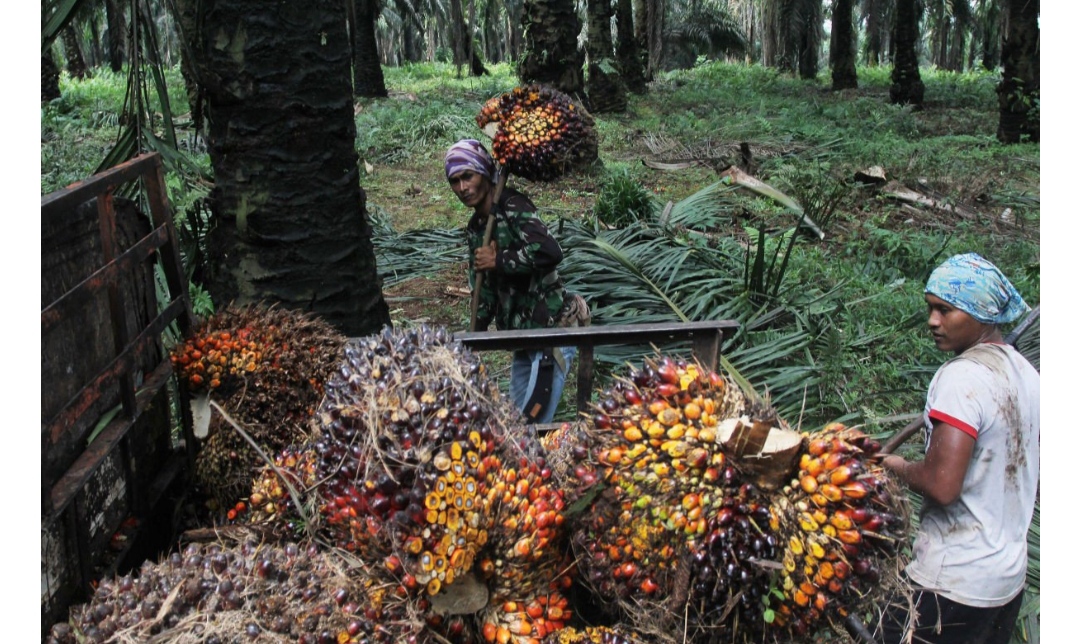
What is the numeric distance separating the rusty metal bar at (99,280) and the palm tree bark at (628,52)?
1489 cm

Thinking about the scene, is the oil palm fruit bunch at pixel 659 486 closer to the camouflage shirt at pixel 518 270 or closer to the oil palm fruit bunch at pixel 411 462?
the oil palm fruit bunch at pixel 411 462

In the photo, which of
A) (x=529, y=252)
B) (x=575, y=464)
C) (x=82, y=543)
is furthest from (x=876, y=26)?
(x=82, y=543)

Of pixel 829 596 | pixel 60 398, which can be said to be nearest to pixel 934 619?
pixel 829 596

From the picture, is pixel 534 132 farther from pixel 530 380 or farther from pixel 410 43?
pixel 410 43

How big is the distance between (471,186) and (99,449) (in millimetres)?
2098

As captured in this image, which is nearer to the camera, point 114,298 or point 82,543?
point 82,543

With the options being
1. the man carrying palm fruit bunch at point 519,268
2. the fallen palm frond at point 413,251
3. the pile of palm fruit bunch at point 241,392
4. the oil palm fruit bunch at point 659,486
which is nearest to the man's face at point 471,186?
the man carrying palm fruit bunch at point 519,268

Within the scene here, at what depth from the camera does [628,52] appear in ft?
55.2

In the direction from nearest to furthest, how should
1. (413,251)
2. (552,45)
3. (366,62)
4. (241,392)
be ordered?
1. (241,392)
2. (413,251)
3. (552,45)
4. (366,62)

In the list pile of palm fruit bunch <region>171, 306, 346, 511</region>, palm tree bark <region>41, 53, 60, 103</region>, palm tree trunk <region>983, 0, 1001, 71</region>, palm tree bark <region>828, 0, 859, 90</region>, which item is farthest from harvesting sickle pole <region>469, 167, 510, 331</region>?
palm tree trunk <region>983, 0, 1001, 71</region>

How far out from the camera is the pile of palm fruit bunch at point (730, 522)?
1.80 m

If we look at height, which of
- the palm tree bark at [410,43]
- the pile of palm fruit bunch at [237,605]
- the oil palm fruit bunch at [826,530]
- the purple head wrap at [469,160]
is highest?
the palm tree bark at [410,43]

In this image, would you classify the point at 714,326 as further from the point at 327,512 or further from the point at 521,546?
the point at 327,512

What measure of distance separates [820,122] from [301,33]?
412 inches
